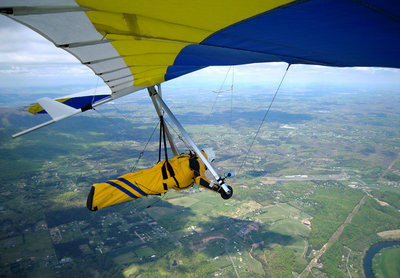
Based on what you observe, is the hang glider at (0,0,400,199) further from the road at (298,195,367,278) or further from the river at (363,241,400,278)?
the river at (363,241,400,278)

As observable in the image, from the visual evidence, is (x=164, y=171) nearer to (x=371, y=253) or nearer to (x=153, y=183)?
(x=153, y=183)

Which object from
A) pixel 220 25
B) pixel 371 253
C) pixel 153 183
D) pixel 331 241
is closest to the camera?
pixel 220 25

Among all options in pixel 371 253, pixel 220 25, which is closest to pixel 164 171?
pixel 220 25

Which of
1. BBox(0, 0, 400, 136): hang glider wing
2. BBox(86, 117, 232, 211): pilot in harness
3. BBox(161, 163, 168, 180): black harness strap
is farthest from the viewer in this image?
BBox(161, 163, 168, 180): black harness strap

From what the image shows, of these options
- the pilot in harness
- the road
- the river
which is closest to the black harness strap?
the pilot in harness

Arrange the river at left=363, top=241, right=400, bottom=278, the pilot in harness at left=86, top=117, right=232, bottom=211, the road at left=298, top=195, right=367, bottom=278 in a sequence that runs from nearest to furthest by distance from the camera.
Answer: the pilot in harness at left=86, top=117, right=232, bottom=211, the river at left=363, top=241, right=400, bottom=278, the road at left=298, top=195, right=367, bottom=278

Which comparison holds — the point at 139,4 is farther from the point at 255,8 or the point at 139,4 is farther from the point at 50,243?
the point at 50,243

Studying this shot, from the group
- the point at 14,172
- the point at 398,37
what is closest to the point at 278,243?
the point at 398,37
